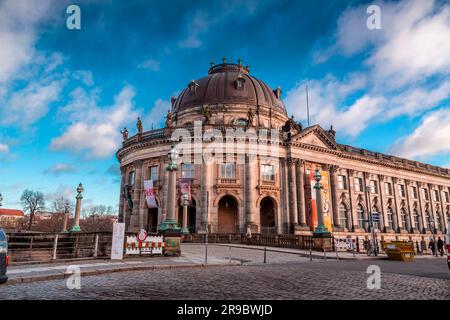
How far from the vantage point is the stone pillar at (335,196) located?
42125mm

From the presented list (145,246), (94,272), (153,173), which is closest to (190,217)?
(153,173)

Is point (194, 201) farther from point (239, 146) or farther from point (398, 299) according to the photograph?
point (398, 299)

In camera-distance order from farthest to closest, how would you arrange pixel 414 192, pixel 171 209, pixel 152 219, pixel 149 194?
pixel 414 192 → pixel 152 219 → pixel 149 194 → pixel 171 209

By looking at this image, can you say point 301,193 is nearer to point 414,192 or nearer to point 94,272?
point 414,192

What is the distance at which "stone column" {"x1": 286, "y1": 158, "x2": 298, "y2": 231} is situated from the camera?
3822cm

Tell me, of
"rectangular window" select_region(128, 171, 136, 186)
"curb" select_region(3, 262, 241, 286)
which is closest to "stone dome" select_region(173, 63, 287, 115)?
"rectangular window" select_region(128, 171, 136, 186)

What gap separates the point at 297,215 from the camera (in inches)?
1522

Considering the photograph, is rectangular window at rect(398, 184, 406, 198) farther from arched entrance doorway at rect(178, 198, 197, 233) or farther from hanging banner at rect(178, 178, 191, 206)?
hanging banner at rect(178, 178, 191, 206)

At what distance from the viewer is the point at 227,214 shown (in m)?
39.3

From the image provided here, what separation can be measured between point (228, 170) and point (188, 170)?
4881 mm

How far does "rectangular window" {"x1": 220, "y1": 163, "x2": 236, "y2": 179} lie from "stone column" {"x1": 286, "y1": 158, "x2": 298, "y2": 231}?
7.11 m

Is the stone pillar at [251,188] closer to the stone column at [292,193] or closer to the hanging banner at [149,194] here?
the stone column at [292,193]

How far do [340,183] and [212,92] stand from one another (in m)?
22.9
